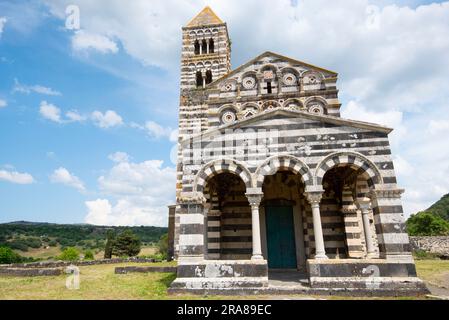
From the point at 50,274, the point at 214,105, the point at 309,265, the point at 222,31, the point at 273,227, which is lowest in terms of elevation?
the point at 50,274

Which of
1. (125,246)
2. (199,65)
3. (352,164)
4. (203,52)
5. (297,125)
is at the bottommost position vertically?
(125,246)

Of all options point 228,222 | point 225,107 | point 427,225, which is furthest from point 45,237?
point 427,225

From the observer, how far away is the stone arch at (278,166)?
10039 mm

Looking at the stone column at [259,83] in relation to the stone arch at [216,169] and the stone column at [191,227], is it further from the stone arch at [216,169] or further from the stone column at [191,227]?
the stone column at [191,227]

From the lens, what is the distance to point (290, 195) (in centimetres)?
1337

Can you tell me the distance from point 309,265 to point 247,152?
4.35 m

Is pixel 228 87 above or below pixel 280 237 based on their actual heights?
above

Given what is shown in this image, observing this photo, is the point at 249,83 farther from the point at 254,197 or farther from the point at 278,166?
the point at 254,197

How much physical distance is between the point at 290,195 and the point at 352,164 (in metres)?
4.07

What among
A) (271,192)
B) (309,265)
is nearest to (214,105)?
(271,192)

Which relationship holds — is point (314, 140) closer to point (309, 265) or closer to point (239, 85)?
point (309, 265)

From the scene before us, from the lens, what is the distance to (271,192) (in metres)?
13.4

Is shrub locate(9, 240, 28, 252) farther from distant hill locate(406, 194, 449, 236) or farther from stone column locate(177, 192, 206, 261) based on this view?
distant hill locate(406, 194, 449, 236)
